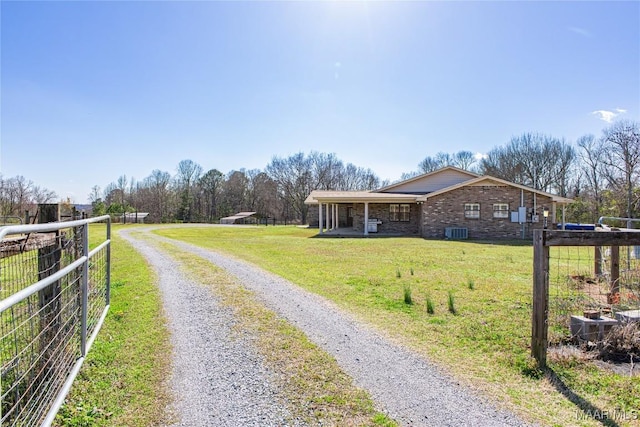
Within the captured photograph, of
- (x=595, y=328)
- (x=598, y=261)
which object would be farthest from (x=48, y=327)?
(x=598, y=261)

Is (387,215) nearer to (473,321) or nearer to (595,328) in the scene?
(473,321)

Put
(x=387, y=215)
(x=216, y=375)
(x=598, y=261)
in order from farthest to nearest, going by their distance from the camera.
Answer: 1. (x=387, y=215)
2. (x=598, y=261)
3. (x=216, y=375)

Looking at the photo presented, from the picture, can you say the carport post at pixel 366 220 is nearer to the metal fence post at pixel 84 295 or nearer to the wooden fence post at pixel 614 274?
the wooden fence post at pixel 614 274

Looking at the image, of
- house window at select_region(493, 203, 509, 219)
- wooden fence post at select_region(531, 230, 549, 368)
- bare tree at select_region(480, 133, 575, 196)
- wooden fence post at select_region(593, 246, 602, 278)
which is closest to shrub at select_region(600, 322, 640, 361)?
wooden fence post at select_region(531, 230, 549, 368)

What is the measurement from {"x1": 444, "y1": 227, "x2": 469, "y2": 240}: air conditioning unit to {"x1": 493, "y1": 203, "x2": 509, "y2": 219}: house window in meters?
2.19

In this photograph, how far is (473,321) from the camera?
5.10m

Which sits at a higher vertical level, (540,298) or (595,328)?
(540,298)

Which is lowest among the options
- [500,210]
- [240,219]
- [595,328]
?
[595,328]

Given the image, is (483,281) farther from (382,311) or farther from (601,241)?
(601,241)

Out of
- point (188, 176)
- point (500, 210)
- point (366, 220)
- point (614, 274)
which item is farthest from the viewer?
point (188, 176)

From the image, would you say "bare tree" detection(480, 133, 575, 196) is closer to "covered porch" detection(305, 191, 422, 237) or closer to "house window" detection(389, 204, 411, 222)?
"covered porch" detection(305, 191, 422, 237)

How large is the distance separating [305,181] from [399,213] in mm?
27816

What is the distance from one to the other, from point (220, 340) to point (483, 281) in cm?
592

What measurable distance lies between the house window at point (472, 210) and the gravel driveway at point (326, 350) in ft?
58.3
